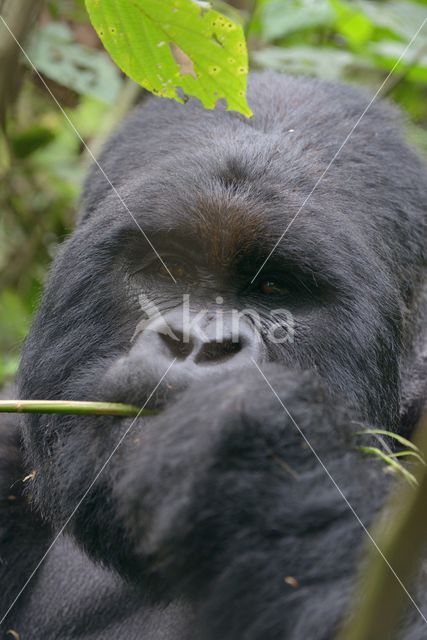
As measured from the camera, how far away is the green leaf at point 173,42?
220cm

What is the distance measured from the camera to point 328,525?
6.33 feet

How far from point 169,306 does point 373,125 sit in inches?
49.3

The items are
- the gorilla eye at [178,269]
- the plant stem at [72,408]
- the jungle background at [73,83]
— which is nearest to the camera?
the plant stem at [72,408]

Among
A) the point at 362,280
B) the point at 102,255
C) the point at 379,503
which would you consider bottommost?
the point at 102,255

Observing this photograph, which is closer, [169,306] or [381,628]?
[381,628]

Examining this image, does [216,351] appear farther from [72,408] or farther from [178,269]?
[178,269]

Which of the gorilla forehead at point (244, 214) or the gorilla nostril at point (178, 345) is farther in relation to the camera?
the gorilla forehead at point (244, 214)

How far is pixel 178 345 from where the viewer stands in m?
2.30

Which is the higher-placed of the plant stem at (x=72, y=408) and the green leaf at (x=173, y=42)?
the green leaf at (x=173, y=42)

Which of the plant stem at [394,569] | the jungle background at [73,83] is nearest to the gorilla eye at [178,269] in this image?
the plant stem at [394,569]

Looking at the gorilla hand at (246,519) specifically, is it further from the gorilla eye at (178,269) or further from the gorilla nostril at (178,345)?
the gorilla eye at (178,269)

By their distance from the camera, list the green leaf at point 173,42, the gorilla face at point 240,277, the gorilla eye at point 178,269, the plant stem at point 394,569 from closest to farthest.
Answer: the plant stem at point 394,569 < the green leaf at point 173,42 < the gorilla face at point 240,277 < the gorilla eye at point 178,269

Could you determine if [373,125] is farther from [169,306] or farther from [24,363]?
[24,363]

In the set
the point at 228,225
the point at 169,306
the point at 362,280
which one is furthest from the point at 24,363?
the point at 362,280
